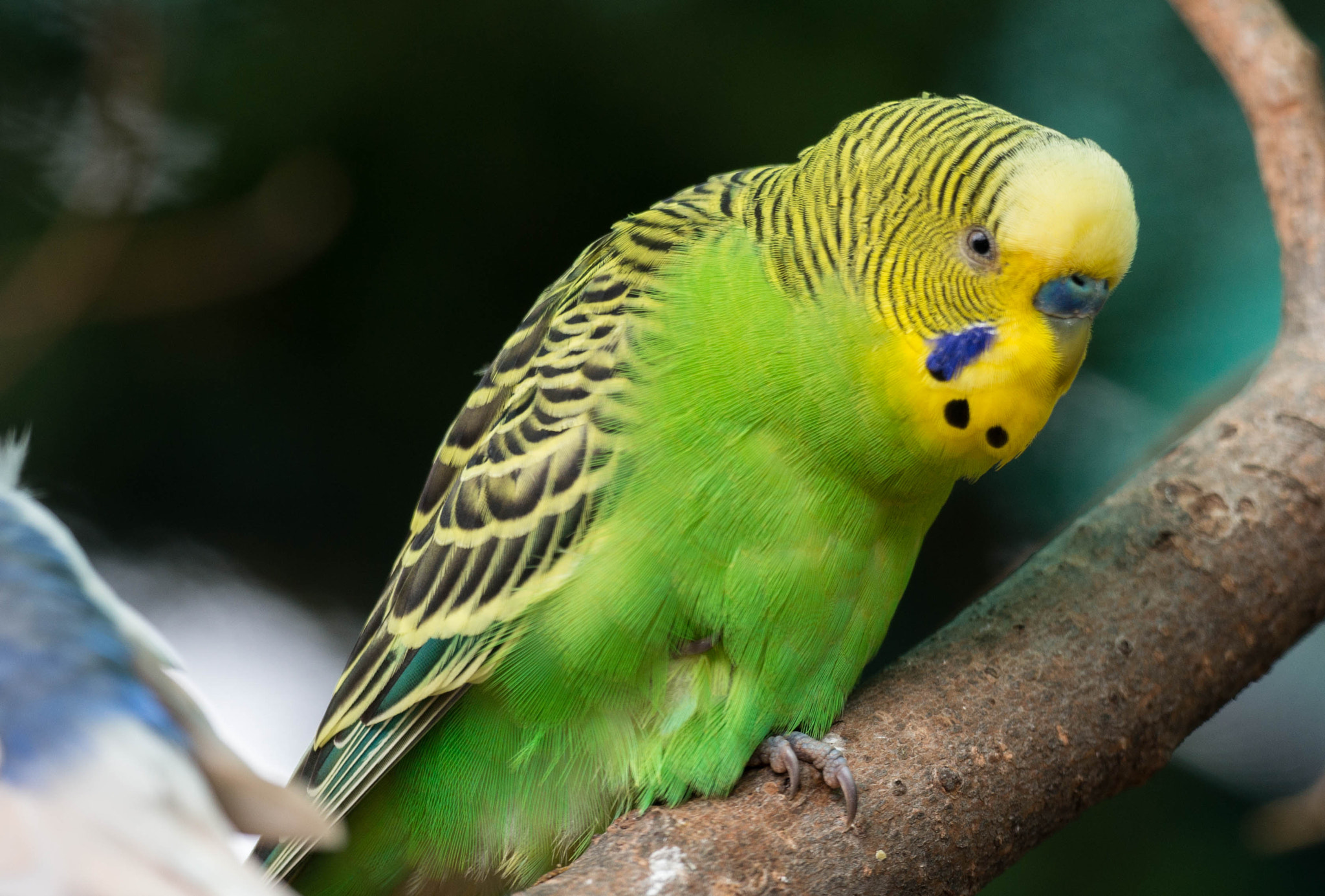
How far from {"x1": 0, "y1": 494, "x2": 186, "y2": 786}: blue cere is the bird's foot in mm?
1277

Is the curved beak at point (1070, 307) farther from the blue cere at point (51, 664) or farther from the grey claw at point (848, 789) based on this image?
the blue cere at point (51, 664)

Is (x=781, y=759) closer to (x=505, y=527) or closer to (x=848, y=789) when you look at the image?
(x=848, y=789)

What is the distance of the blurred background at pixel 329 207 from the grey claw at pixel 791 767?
1.48 meters

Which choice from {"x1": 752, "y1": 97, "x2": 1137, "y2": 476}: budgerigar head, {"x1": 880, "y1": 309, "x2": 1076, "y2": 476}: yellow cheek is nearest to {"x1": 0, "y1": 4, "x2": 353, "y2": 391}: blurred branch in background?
{"x1": 752, "y1": 97, "x2": 1137, "y2": 476}: budgerigar head

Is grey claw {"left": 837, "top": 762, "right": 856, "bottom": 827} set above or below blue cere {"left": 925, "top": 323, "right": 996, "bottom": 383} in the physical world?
below

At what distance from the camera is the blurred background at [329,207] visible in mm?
2932

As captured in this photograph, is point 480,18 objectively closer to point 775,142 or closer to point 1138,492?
point 775,142

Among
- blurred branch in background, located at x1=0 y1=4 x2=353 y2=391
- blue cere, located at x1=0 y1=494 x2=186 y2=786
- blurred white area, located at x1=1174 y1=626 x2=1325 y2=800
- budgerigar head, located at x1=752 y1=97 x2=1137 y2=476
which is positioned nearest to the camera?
blue cere, located at x1=0 y1=494 x2=186 y2=786

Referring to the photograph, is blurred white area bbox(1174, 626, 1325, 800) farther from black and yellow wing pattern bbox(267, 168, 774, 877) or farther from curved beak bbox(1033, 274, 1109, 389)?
black and yellow wing pattern bbox(267, 168, 774, 877)

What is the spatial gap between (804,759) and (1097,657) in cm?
65

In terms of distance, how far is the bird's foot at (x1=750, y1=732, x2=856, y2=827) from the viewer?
1.76 m

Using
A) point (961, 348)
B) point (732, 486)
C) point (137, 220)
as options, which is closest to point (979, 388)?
point (961, 348)

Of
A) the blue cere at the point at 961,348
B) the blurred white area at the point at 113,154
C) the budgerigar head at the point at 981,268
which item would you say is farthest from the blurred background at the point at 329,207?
the blue cere at the point at 961,348

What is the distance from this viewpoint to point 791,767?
71.1 inches
